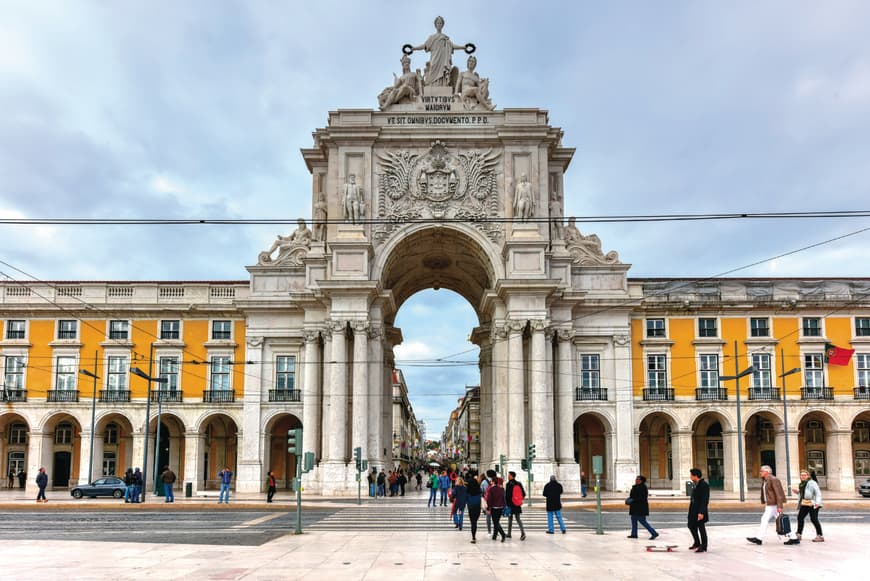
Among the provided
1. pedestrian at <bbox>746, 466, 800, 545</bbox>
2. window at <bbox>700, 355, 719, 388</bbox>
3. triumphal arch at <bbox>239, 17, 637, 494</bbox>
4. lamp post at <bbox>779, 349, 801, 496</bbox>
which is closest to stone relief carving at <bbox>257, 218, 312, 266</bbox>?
triumphal arch at <bbox>239, 17, 637, 494</bbox>

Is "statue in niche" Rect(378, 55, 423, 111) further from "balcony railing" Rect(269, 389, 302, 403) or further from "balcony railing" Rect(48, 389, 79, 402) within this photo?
"balcony railing" Rect(48, 389, 79, 402)

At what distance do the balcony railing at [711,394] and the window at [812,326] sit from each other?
6476 millimetres

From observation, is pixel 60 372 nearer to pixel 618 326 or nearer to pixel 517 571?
pixel 618 326

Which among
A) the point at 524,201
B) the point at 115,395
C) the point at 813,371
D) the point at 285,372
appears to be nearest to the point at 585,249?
the point at 524,201

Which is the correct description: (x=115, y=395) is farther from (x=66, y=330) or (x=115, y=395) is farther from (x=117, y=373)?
(x=66, y=330)

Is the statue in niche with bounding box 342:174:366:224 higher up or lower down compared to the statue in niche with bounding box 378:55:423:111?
lower down

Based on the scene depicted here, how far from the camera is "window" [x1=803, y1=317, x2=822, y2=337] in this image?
5556 centimetres

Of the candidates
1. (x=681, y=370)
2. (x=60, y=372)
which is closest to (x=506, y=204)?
(x=681, y=370)

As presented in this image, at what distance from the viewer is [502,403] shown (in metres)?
52.1

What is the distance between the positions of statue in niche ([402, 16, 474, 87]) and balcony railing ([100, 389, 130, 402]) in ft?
89.0

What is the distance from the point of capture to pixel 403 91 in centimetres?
5569

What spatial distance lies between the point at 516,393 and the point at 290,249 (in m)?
→ 17.0

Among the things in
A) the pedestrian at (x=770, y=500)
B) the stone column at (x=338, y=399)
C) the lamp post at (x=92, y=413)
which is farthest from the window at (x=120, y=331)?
the pedestrian at (x=770, y=500)

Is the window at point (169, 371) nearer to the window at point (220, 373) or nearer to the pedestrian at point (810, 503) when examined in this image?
the window at point (220, 373)
